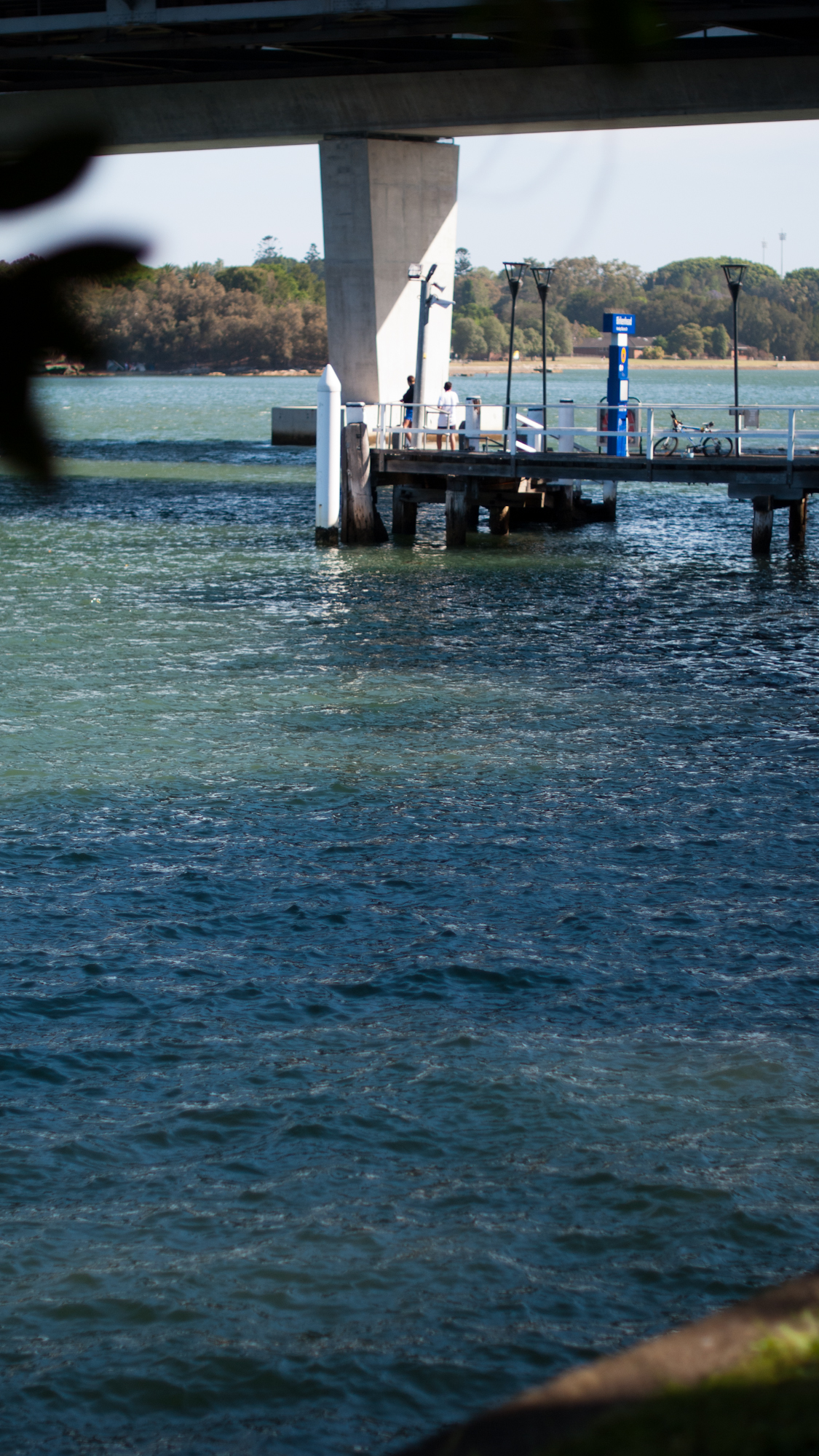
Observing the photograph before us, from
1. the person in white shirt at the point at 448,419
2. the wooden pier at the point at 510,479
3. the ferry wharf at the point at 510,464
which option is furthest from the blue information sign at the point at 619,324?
the person in white shirt at the point at 448,419

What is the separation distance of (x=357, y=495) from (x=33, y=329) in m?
26.9

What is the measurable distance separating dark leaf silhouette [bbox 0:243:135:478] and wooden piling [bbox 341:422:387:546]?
2618 cm

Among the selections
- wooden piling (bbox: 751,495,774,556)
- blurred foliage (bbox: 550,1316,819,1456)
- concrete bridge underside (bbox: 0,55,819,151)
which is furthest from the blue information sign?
blurred foliage (bbox: 550,1316,819,1456)

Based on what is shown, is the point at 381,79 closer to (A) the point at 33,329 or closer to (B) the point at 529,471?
(B) the point at 529,471

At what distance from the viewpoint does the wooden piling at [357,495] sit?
90.7ft

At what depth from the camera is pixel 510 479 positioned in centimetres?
2917

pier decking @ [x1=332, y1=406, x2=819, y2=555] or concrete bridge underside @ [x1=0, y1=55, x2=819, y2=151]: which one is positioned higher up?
concrete bridge underside @ [x1=0, y1=55, x2=819, y2=151]

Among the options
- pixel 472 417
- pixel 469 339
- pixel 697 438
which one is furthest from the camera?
pixel 469 339

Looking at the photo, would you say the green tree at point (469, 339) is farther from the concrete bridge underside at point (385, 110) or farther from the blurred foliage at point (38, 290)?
the blurred foliage at point (38, 290)

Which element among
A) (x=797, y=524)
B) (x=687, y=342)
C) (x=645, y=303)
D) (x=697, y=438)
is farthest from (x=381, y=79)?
(x=687, y=342)

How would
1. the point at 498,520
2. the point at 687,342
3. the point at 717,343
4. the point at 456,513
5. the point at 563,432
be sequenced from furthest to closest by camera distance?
the point at 717,343 < the point at 687,342 < the point at 498,520 < the point at 456,513 < the point at 563,432

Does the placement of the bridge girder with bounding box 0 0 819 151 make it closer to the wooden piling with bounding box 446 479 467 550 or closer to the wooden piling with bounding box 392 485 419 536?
the wooden piling with bounding box 446 479 467 550

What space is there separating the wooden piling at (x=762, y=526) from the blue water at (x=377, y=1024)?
8215 mm

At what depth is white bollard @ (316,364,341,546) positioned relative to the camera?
89.8ft
